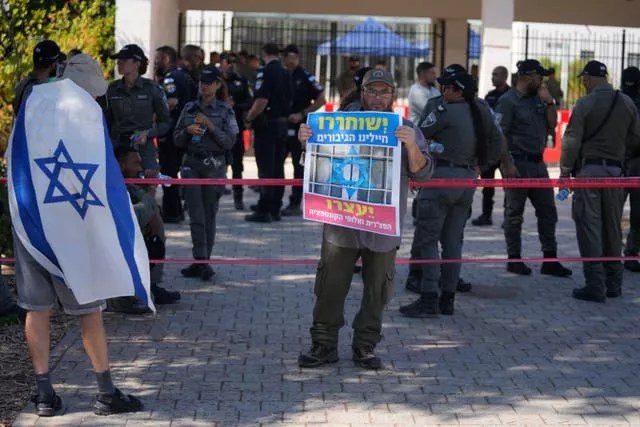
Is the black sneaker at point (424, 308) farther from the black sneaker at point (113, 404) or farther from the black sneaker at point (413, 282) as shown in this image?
the black sneaker at point (113, 404)

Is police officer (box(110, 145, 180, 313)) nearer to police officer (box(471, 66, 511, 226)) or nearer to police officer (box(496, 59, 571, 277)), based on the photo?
police officer (box(496, 59, 571, 277))

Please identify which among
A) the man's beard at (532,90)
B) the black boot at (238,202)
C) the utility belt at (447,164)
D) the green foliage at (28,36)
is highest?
the green foliage at (28,36)

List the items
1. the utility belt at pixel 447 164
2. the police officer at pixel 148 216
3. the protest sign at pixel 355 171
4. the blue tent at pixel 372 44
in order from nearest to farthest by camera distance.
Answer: the protest sign at pixel 355 171 → the police officer at pixel 148 216 → the utility belt at pixel 447 164 → the blue tent at pixel 372 44

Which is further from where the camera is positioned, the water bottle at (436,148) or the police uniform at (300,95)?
the police uniform at (300,95)

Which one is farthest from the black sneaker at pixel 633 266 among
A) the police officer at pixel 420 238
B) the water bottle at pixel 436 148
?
the water bottle at pixel 436 148

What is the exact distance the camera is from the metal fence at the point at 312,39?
1030 inches

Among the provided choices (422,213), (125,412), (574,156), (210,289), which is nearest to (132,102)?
(210,289)

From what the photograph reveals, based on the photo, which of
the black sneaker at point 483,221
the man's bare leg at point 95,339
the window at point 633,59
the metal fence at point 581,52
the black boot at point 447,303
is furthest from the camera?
the window at point 633,59

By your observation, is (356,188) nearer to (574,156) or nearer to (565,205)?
(574,156)

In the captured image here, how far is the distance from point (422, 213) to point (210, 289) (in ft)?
6.84

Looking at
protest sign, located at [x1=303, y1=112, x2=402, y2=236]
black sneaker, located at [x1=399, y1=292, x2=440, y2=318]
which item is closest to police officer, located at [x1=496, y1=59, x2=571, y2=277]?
black sneaker, located at [x1=399, y1=292, x2=440, y2=318]

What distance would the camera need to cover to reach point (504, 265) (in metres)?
11.7

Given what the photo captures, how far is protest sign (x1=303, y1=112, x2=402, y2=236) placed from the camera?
283 inches

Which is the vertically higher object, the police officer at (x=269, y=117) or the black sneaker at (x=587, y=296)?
the police officer at (x=269, y=117)
